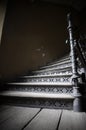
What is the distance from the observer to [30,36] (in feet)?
9.49

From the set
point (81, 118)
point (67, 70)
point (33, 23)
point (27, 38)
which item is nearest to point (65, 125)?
point (81, 118)

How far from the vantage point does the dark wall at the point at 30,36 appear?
237 centimetres

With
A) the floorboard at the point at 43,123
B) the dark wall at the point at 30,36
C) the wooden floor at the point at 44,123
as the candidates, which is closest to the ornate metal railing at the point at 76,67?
the wooden floor at the point at 44,123

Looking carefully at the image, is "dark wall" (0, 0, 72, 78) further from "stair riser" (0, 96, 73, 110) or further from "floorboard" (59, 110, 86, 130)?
"floorboard" (59, 110, 86, 130)

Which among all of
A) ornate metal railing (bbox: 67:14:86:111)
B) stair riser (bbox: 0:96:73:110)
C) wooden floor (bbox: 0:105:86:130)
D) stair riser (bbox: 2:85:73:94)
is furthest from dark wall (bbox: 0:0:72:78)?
ornate metal railing (bbox: 67:14:86:111)

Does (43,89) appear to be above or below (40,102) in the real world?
above

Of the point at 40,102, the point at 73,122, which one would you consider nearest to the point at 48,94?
the point at 40,102

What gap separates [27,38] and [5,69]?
1.06 meters

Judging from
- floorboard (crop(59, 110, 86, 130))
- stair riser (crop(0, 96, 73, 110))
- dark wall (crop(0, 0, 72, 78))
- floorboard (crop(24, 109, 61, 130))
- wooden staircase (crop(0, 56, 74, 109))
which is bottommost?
floorboard (crop(24, 109, 61, 130))

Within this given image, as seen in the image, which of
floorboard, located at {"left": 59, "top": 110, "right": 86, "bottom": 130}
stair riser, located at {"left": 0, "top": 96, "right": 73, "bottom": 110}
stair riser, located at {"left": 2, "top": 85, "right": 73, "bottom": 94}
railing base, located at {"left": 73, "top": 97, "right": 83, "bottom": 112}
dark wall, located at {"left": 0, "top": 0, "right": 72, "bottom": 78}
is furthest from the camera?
dark wall, located at {"left": 0, "top": 0, "right": 72, "bottom": 78}

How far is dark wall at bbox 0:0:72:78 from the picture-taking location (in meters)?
2.37

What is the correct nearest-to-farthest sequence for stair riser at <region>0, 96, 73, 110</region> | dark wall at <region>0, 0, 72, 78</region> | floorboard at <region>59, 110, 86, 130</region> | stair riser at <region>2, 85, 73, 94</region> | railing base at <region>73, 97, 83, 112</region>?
1. floorboard at <region>59, 110, 86, 130</region>
2. railing base at <region>73, 97, 83, 112</region>
3. stair riser at <region>0, 96, 73, 110</region>
4. stair riser at <region>2, 85, 73, 94</region>
5. dark wall at <region>0, 0, 72, 78</region>

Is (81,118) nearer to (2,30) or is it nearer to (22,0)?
(2,30)

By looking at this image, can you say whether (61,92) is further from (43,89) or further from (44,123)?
(44,123)
